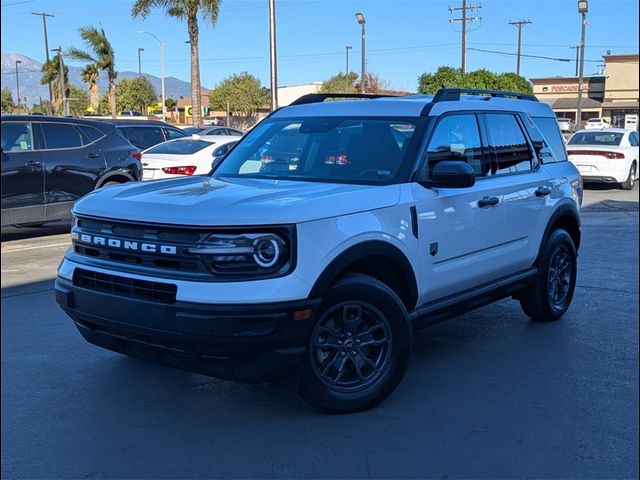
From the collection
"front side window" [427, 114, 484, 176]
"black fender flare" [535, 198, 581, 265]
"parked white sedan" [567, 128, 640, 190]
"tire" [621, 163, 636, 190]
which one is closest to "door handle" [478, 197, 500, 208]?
"front side window" [427, 114, 484, 176]

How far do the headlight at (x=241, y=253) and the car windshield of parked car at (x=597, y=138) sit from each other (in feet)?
55.6

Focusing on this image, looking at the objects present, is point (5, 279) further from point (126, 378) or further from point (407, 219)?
point (407, 219)

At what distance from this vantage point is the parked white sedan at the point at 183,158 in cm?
1258

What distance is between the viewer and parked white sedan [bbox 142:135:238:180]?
1258 cm

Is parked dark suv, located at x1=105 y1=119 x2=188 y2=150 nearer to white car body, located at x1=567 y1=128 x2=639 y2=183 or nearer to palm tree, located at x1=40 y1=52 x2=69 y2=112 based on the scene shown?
white car body, located at x1=567 y1=128 x2=639 y2=183

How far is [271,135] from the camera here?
18.2 feet

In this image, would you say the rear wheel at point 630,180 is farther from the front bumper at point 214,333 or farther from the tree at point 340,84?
the tree at point 340,84

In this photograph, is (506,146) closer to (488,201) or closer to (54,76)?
(488,201)

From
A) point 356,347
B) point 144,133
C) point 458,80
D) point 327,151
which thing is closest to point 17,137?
point 327,151

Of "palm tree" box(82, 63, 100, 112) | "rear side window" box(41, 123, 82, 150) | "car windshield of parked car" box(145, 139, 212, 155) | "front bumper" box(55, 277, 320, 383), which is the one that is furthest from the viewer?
"palm tree" box(82, 63, 100, 112)

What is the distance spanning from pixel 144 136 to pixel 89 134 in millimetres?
6429

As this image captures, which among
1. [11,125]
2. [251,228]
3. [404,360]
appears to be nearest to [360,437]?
[404,360]

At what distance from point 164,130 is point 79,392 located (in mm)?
14004

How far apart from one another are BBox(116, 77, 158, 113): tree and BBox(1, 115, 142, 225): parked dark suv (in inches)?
2636
